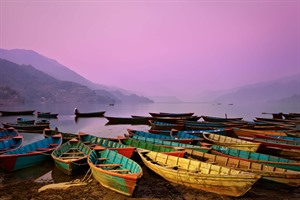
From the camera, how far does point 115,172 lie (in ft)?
37.4

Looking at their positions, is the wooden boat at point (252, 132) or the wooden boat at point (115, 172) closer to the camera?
the wooden boat at point (115, 172)

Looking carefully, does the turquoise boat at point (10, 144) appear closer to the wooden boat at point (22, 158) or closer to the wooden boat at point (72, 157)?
the wooden boat at point (22, 158)

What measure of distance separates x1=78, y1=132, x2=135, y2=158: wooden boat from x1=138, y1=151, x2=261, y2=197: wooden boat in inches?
57.4

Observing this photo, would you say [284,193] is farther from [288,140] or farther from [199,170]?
[288,140]

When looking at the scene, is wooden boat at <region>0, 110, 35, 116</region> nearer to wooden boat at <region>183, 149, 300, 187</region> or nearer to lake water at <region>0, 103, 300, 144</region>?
lake water at <region>0, 103, 300, 144</region>

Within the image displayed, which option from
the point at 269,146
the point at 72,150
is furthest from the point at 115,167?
the point at 269,146

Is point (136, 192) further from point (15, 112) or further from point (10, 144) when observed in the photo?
point (15, 112)

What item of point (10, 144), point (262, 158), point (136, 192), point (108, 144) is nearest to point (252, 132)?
point (262, 158)

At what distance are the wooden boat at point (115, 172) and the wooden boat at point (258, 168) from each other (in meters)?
4.68

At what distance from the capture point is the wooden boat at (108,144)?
593 inches

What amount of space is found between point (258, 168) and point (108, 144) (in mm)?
11110

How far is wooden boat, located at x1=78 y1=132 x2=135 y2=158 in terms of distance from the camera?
1505 cm

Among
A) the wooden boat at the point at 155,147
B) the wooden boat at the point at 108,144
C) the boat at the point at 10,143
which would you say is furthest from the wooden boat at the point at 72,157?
the boat at the point at 10,143

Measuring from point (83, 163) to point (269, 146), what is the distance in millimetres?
14755
